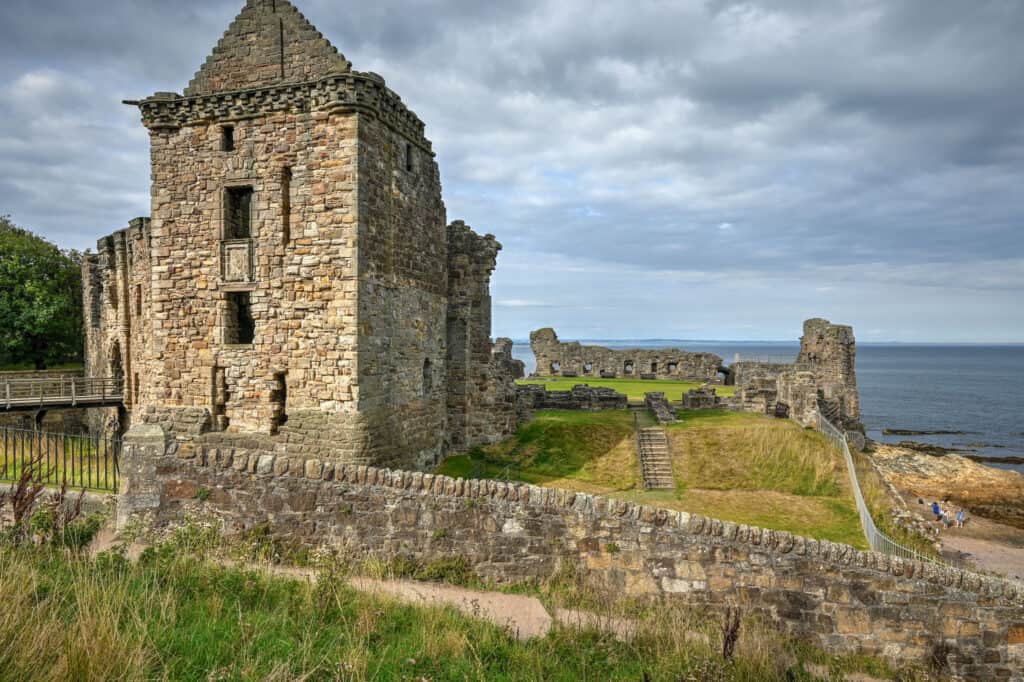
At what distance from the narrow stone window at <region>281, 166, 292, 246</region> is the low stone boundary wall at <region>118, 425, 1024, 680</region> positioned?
21.0 feet

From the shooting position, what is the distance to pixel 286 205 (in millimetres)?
13969

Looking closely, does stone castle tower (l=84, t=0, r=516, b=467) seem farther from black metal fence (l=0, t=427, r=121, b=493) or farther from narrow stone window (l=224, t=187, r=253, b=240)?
black metal fence (l=0, t=427, r=121, b=493)

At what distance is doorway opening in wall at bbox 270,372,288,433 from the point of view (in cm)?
1409

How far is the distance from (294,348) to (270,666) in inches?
388

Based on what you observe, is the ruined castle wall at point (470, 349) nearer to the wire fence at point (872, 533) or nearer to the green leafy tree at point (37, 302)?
the wire fence at point (872, 533)

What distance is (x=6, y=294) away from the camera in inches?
1107

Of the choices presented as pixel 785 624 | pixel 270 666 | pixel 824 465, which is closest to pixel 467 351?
Answer: pixel 824 465

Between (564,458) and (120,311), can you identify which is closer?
(564,458)

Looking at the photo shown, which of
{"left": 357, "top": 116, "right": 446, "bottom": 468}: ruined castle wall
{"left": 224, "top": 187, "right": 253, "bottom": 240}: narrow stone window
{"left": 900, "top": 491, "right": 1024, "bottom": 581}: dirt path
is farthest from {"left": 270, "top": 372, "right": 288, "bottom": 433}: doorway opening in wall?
{"left": 900, "top": 491, "right": 1024, "bottom": 581}: dirt path

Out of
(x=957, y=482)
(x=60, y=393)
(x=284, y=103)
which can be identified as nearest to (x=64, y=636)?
(x=284, y=103)

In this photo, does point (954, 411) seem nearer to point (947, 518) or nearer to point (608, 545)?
point (947, 518)

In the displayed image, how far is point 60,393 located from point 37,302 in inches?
377

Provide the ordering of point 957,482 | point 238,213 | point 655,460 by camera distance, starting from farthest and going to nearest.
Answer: point 957,482 < point 655,460 < point 238,213

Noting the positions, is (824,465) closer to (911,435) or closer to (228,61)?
(228,61)
